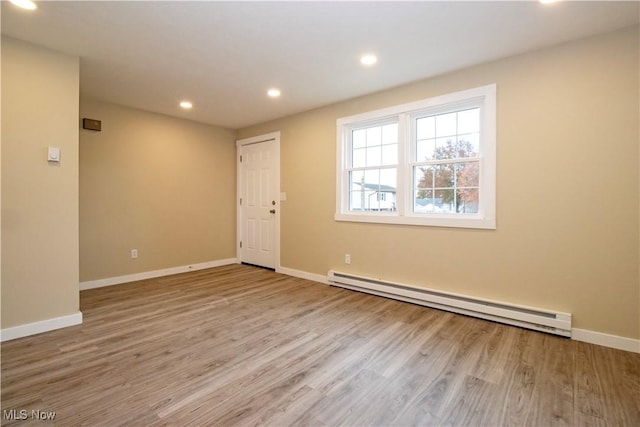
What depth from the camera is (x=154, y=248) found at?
4.47 metres

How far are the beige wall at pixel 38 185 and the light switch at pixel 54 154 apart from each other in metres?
0.03

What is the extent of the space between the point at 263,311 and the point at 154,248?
7.90 ft

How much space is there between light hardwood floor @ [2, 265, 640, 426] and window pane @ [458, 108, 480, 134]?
1894 mm

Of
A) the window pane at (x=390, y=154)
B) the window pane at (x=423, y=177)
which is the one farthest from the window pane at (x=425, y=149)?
the window pane at (x=390, y=154)

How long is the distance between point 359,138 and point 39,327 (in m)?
3.80

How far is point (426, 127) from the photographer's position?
3.34 m

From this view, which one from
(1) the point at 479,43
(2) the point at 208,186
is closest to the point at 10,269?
(2) the point at 208,186

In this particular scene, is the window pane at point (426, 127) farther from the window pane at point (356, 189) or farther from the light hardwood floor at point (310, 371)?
the light hardwood floor at point (310, 371)

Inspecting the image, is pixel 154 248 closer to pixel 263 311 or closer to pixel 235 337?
pixel 263 311

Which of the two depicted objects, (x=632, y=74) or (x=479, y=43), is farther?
(x=479, y=43)

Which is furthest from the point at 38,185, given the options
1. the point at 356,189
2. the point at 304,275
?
the point at 356,189

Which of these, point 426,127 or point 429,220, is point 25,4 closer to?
point 426,127

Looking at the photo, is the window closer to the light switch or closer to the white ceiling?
the white ceiling

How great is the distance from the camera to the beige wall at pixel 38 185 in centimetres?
244
